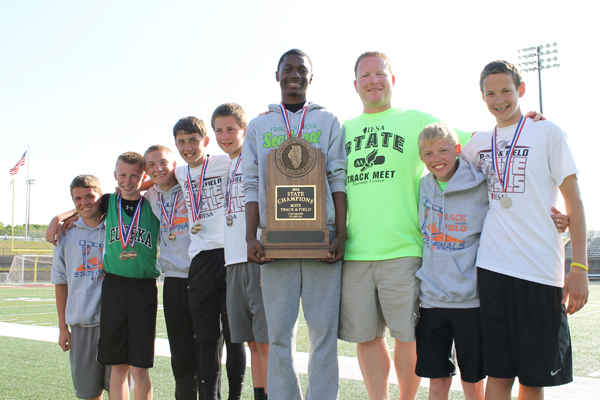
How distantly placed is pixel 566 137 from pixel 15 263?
28633 mm

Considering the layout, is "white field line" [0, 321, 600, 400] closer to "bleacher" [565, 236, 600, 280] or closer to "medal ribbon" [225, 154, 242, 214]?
"medal ribbon" [225, 154, 242, 214]

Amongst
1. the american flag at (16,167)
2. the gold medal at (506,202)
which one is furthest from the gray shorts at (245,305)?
the american flag at (16,167)

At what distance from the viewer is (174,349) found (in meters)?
3.47

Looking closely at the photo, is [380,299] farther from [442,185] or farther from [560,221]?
[560,221]

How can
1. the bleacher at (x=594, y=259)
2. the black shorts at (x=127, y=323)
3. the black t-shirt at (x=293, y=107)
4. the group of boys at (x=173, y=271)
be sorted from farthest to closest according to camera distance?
the bleacher at (x=594, y=259)
the black shorts at (x=127, y=323)
the group of boys at (x=173, y=271)
the black t-shirt at (x=293, y=107)

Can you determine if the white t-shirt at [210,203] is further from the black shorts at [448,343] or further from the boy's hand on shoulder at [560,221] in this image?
the boy's hand on shoulder at [560,221]

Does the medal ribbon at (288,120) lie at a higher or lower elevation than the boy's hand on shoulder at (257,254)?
higher

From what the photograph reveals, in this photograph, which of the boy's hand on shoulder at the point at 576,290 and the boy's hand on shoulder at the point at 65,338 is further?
the boy's hand on shoulder at the point at 65,338

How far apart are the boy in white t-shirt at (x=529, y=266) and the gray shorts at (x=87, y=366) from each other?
2.82 metres

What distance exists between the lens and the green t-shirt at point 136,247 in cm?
361

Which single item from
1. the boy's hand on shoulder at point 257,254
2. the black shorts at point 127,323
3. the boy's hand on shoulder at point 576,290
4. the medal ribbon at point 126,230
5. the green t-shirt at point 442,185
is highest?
the green t-shirt at point 442,185

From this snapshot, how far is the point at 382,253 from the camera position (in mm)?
2730

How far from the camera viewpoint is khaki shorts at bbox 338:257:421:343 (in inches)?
107

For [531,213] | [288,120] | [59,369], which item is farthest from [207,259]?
[59,369]
